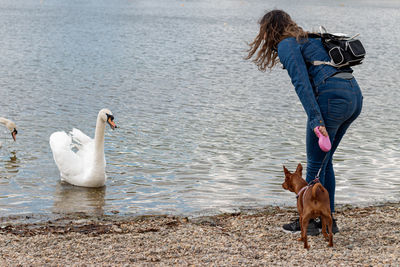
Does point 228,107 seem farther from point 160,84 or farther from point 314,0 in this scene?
point 314,0

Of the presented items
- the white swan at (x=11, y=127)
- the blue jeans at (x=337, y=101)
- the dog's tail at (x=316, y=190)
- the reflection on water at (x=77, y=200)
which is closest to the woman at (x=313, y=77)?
the blue jeans at (x=337, y=101)

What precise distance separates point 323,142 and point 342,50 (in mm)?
708

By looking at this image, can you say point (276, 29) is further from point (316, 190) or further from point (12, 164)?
point (12, 164)

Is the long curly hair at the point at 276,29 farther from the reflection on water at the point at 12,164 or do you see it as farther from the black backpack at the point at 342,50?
the reflection on water at the point at 12,164

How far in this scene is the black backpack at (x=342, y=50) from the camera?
4.20 meters

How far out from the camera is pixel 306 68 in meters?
4.36

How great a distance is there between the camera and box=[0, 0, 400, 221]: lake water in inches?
286

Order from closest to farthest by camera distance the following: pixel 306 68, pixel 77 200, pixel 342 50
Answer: pixel 342 50, pixel 306 68, pixel 77 200

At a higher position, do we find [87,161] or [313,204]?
[313,204]

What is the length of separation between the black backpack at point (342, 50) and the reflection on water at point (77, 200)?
11.5 feet

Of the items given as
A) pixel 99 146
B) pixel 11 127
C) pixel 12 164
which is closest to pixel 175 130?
pixel 11 127

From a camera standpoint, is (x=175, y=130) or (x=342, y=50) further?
(x=175, y=130)

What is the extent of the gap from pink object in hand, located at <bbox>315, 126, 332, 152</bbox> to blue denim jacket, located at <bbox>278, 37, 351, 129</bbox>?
2.9 inches

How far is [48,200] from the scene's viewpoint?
707 cm
